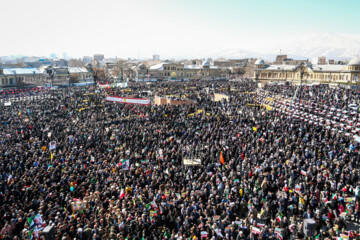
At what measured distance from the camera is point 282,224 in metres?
9.68

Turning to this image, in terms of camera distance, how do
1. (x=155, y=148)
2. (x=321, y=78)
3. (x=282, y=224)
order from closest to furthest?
(x=282, y=224), (x=155, y=148), (x=321, y=78)

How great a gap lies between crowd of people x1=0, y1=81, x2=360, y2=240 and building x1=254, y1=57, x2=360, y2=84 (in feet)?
153

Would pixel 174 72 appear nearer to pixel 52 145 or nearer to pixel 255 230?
pixel 52 145

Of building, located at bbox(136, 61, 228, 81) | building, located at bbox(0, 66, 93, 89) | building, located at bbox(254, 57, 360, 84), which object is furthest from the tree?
building, located at bbox(254, 57, 360, 84)

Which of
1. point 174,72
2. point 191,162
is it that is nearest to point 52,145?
point 191,162

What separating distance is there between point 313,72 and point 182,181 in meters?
73.1

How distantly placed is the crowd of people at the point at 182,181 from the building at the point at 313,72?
4663 centimetres

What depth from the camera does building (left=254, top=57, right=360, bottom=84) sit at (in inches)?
2537

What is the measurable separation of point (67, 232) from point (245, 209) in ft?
24.6

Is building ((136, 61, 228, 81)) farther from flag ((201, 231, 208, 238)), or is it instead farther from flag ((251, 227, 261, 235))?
flag ((251, 227, 261, 235))

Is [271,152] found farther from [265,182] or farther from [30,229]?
[30,229]

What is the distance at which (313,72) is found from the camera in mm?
74375

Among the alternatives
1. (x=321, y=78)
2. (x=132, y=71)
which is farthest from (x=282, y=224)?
(x=132, y=71)

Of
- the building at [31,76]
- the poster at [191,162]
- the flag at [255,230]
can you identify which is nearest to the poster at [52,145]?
the poster at [191,162]
